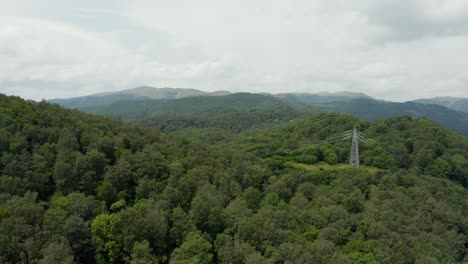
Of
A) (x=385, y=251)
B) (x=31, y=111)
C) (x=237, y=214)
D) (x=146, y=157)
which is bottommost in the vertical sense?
(x=385, y=251)

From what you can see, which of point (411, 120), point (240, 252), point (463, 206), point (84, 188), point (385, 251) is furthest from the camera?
point (411, 120)

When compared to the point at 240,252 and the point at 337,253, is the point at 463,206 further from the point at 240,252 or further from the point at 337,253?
the point at 240,252

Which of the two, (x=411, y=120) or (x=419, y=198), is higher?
(x=411, y=120)

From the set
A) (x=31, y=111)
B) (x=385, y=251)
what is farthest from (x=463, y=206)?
(x=31, y=111)

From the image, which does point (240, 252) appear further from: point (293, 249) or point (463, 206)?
point (463, 206)

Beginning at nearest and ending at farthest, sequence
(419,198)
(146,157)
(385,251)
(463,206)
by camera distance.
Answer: (385,251) → (146,157) → (419,198) → (463,206)

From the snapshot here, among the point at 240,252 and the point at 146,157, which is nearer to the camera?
the point at 240,252
